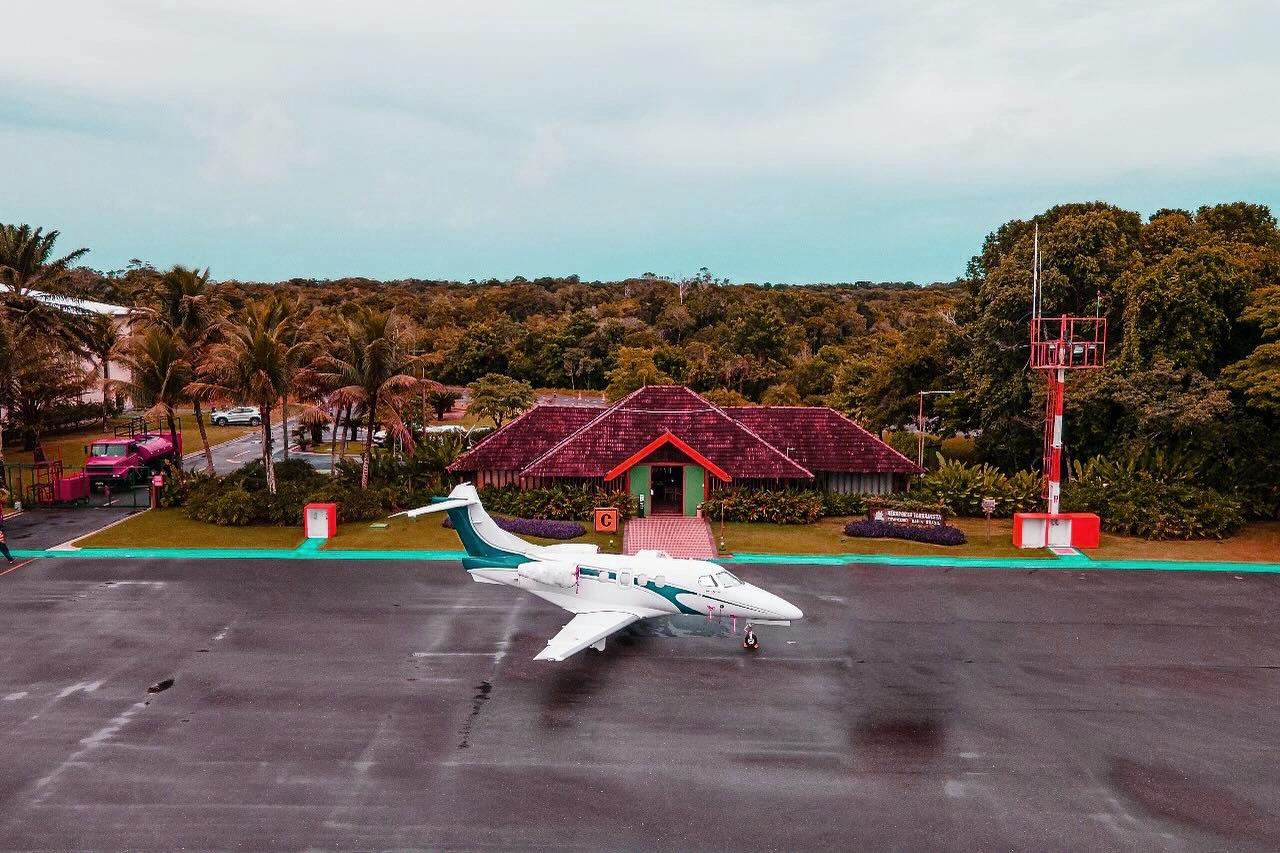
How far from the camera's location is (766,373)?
70.1 meters

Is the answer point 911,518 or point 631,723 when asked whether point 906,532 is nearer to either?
point 911,518

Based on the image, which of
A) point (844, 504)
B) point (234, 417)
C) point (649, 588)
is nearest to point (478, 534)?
point (649, 588)

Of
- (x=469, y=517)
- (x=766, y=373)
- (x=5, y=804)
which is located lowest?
(x=5, y=804)

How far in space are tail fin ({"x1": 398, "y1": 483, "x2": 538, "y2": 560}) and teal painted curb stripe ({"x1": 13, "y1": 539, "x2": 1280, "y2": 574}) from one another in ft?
20.4

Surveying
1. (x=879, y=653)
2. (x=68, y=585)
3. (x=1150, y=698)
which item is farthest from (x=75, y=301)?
(x=1150, y=698)

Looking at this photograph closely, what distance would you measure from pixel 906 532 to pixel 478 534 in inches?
638

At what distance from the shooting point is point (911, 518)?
1198 inches

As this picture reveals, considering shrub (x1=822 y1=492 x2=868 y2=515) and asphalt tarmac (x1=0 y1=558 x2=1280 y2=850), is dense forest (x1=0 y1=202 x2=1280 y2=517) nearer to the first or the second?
shrub (x1=822 y1=492 x2=868 y2=515)

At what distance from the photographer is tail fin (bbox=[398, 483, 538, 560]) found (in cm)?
2106

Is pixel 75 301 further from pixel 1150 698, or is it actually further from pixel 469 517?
pixel 1150 698

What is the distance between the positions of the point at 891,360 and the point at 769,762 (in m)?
32.1

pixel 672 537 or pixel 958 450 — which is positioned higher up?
pixel 958 450

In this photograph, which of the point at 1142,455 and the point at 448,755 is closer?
the point at 448,755

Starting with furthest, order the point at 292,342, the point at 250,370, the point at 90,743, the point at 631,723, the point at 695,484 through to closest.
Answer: the point at 292,342, the point at 695,484, the point at 250,370, the point at 631,723, the point at 90,743
